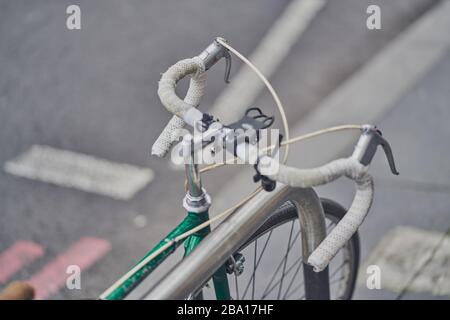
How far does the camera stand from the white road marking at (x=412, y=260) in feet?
9.25

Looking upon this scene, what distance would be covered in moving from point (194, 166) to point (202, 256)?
0.22 meters

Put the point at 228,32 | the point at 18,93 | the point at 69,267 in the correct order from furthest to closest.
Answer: the point at 228,32
the point at 18,93
the point at 69,267

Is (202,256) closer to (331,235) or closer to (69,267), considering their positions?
(331,235)

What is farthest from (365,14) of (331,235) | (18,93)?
(331,235)

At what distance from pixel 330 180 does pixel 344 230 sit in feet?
0.62

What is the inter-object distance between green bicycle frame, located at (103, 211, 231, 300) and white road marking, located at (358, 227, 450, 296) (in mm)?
1218

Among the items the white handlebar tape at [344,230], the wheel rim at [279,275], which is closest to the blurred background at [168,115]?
the wheel rim at [279,275]

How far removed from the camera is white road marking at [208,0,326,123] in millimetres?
3689

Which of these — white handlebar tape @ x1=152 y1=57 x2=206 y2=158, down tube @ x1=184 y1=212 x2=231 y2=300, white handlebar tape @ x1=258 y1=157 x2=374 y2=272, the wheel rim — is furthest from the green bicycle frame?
the wheel rim

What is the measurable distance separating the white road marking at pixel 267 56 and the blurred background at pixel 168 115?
12 mm

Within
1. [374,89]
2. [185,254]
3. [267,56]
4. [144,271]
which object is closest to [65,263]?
[185,254]

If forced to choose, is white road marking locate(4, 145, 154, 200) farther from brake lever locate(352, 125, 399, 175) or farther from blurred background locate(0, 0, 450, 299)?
brake lever locate(352, 125, 399, 175)

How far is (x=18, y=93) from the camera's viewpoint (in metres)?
3.83

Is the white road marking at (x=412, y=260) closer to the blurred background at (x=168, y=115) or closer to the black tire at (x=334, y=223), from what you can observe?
the blurred background at (x=168, y=115)
